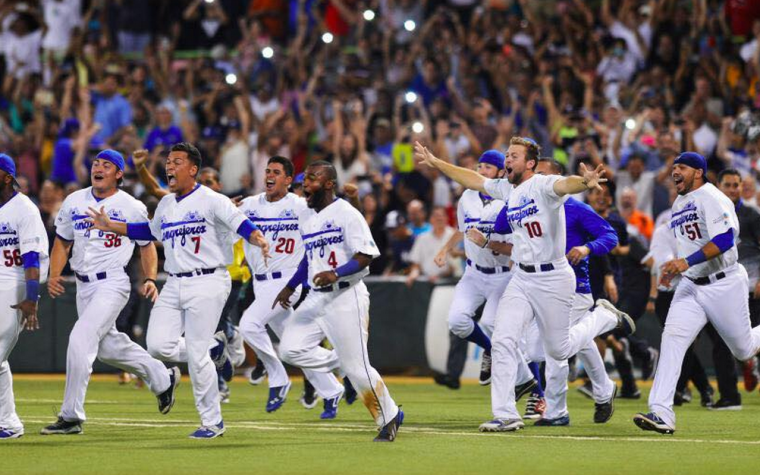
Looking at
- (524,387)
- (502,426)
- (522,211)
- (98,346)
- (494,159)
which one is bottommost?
(502,426)

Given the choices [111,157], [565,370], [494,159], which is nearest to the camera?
[111,157]

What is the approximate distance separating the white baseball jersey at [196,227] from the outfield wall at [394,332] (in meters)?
8.18

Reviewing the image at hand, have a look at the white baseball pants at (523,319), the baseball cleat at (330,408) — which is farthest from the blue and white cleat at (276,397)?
the white baseball pants at (523,319)

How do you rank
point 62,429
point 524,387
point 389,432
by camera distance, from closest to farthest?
1. point 389,432
2. point 62,429
3. point 524,387

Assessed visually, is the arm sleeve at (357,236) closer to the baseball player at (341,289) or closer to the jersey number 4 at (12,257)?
the baseball player at (341,289)

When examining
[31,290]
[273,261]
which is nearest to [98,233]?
[31,290]

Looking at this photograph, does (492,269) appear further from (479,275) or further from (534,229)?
(534,229)

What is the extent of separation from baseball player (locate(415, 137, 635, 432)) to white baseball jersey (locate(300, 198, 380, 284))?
4.31 ft

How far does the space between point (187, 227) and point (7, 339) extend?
67.6 inches

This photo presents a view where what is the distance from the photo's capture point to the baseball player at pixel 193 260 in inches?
439

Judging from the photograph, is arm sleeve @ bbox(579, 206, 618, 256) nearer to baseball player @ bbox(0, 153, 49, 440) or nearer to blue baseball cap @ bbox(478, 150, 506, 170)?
blue baseball cap @ bbox(478, 150, 506, 170)

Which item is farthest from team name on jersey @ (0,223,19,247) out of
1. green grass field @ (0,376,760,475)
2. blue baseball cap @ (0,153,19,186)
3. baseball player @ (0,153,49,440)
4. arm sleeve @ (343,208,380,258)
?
arm sleeve @ (343,208,380,258)

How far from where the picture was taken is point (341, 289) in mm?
10922

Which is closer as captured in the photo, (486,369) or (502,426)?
(502,426)
